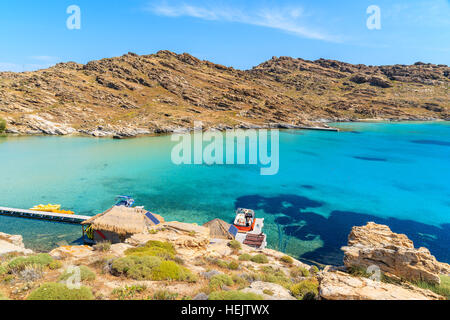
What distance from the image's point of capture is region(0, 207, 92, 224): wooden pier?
2258cm

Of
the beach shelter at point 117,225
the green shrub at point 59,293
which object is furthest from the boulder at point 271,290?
the beach shelter at point 117,225

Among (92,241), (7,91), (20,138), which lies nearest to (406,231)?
(92,241)

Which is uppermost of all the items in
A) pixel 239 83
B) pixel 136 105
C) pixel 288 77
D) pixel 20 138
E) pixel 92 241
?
pixel 288 77

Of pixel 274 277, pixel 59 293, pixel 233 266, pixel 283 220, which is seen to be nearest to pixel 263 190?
pixel 283 220

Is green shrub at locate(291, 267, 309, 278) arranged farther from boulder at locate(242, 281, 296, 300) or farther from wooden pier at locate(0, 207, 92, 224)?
wooden pier at locate(0, 207, 92, 224)

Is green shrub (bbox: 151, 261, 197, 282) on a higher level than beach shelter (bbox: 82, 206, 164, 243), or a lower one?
higher

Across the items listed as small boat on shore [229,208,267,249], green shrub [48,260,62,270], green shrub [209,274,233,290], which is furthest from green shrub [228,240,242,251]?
green shrub [48,260,62,270]

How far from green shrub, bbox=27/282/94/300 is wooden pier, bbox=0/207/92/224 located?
1672 cm

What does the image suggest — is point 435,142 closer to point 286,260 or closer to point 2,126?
point 286,260

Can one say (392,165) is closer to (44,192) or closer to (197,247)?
(197,247)

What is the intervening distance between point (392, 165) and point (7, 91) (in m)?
121

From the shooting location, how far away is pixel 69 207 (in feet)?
86.5

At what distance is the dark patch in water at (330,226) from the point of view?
19.1 m

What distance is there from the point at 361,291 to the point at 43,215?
1080 inches
